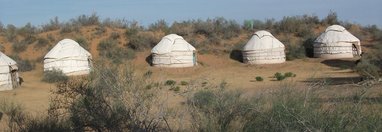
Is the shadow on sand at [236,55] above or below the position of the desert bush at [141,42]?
below

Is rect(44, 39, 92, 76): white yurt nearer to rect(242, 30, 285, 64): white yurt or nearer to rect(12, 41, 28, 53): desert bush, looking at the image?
rect(12, 41, 28, 53): desert bush

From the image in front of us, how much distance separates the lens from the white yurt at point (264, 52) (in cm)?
2860

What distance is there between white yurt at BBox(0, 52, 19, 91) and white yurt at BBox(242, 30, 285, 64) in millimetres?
11919

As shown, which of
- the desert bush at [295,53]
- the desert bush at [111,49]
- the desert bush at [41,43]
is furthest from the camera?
the desert bush at [41,43]

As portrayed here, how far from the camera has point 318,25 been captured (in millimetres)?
36500

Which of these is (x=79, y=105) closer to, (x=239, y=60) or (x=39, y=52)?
(x=239, y=60)

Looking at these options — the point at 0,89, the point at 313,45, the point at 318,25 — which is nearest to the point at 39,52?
the point at 0,89

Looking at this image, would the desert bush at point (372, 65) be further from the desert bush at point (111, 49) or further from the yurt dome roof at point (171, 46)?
the desert bush at point (111, 49)

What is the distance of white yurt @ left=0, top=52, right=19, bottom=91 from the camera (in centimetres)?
2177

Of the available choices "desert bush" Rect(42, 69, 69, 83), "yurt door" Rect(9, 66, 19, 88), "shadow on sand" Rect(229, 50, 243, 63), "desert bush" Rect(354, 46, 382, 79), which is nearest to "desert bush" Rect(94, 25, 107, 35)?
"shadow on sand" Rect(229, 50, 243, 63)

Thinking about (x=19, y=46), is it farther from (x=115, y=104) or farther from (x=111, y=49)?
(x=115, y=104)

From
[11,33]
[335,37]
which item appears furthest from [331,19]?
[11,33]

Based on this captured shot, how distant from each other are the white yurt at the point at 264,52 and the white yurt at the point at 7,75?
11.9 meters

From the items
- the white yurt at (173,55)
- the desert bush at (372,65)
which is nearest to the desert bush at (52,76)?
the white yurt at (173,55)
